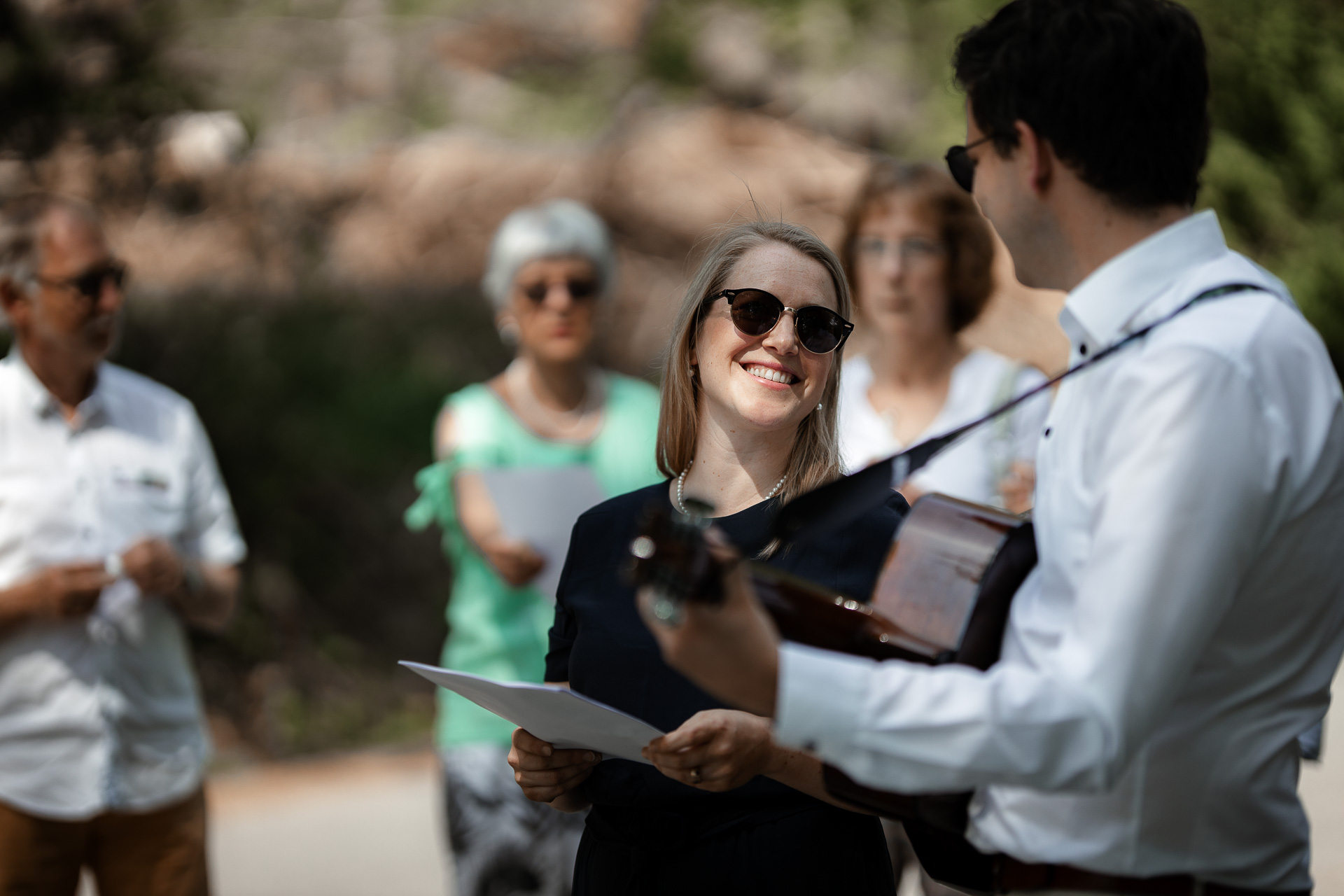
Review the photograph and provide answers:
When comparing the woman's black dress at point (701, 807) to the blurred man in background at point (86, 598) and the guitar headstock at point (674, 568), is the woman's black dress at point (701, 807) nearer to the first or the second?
the guitar headstock at point (674, 568)

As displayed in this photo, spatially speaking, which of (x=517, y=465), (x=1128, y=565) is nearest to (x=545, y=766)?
(x=1128, y=565)

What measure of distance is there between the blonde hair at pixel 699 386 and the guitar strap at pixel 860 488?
633 mm

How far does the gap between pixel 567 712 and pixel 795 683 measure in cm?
50

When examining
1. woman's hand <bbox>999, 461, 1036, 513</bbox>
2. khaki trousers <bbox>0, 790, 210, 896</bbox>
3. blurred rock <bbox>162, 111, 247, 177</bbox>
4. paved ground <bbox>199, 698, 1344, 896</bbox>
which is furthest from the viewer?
blurred rock <bbox>162, 111, 247, 177</bbox>

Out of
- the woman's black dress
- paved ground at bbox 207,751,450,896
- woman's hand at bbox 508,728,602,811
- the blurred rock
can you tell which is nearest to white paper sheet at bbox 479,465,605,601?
the woman's black dress

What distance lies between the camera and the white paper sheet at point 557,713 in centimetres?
159

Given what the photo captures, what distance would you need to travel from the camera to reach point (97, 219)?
130 inches

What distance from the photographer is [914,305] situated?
3365mm

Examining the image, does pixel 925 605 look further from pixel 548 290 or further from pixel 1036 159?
pixel 548 290

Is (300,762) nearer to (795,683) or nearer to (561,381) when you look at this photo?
(561,381)

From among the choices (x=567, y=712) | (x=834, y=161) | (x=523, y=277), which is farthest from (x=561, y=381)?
(x=834, y=161)

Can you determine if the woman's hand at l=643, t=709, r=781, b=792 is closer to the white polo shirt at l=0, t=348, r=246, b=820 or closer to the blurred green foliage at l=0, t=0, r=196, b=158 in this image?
the white polo shirt at l=0, t=348, r=246, b=820

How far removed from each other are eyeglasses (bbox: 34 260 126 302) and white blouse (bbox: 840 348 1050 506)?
1.99m

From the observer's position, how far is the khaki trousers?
2834mm
